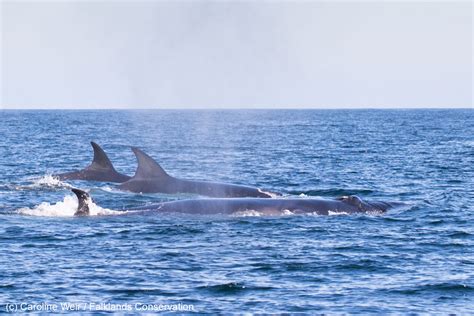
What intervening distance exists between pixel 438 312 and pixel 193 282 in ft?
14.9

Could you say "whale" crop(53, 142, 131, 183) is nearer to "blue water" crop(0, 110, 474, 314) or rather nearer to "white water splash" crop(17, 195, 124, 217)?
"blue water" crop(0, 110, 474, 314)

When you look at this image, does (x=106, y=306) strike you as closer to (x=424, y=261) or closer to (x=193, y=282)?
(x=193, y=282)

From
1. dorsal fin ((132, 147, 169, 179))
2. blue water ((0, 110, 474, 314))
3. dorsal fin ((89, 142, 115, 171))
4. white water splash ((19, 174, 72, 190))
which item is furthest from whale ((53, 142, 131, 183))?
dorsal fin ((132, 147, 169, 179))

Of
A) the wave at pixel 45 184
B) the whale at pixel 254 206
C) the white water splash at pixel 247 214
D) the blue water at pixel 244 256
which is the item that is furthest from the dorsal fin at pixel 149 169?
the white water splash at pixel 247 214

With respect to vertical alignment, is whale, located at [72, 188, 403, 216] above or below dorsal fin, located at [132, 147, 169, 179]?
below

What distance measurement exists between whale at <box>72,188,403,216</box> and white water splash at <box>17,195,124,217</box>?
215mm

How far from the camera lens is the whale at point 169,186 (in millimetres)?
30297

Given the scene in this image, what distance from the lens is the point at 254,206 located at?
2569 cm

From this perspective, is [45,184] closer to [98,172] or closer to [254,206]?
[98,172]

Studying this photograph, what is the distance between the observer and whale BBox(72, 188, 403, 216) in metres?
25.2

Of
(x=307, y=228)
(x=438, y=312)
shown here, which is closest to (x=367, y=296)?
(x=438, y=312)

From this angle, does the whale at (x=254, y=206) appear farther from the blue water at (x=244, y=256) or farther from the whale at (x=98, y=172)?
the whale at (x=98, y=172)

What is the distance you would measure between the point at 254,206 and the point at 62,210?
17.4 ft

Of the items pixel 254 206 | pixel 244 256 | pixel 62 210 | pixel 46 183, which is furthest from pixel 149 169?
pixel 244 256
